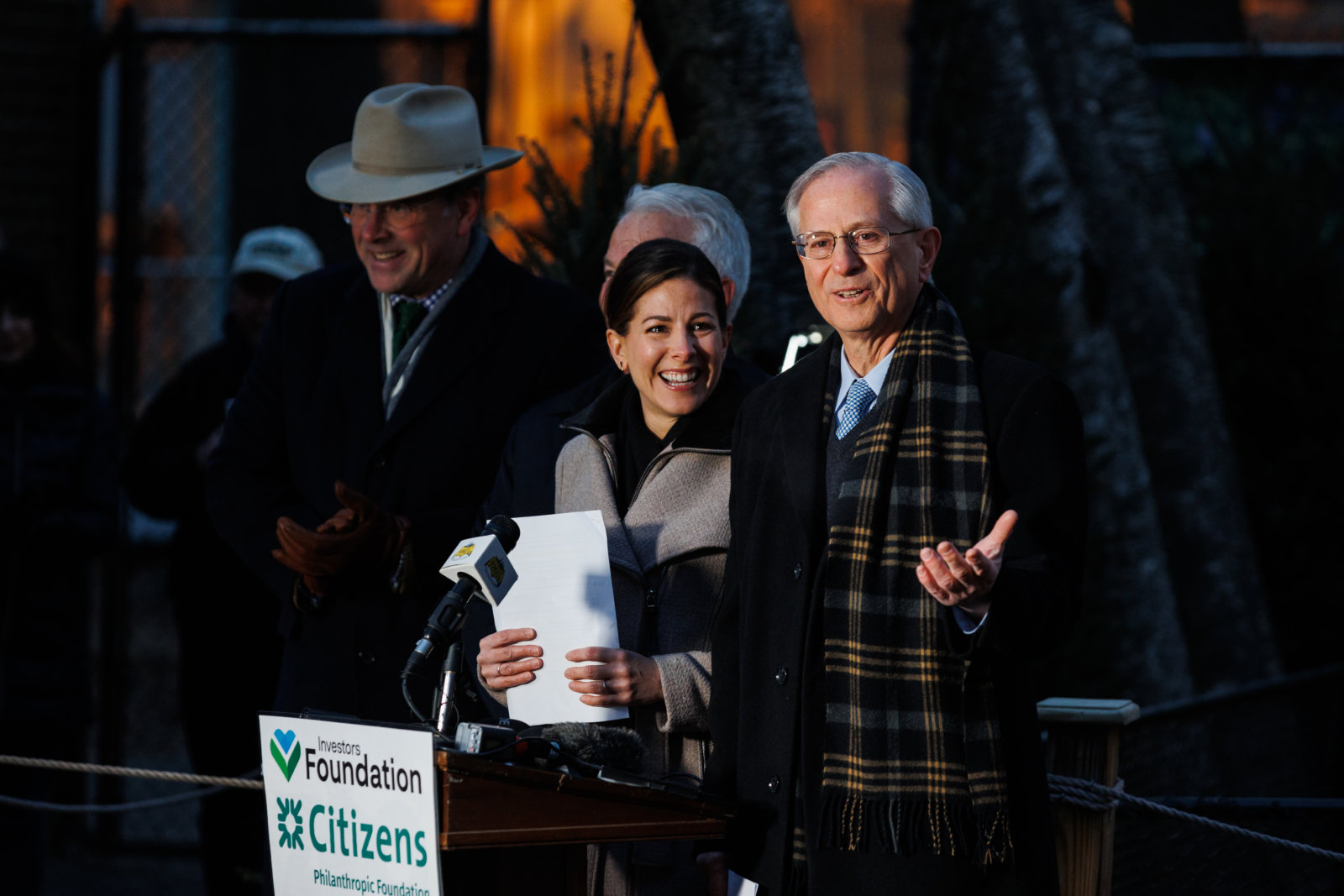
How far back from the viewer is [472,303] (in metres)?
3.92

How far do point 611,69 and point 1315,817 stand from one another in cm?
311

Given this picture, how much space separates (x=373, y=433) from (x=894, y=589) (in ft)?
5.11

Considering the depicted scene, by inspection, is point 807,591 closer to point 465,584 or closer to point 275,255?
point 465,584

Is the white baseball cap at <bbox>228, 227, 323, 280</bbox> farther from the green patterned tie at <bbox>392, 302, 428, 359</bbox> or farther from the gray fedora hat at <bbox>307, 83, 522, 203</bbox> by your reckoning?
→ the green patterned tie at <bbox>392, 302, 428, 359</bbox>

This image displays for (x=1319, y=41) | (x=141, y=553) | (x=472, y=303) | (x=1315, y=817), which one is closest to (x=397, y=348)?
(x=472, y=303)

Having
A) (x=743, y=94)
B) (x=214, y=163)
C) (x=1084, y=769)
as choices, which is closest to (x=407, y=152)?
(x=1084, y=769)

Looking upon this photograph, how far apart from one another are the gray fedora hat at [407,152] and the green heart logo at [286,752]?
1.51m

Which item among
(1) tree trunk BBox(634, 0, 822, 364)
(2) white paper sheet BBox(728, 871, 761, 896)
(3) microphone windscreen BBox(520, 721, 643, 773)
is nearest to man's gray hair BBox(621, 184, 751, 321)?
(3) microphone windscreen BBox(520, 721, 643, 773)

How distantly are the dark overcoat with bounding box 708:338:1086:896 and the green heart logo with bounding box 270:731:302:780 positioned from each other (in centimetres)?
75

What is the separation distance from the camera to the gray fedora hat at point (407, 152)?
12.9ft

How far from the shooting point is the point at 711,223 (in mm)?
3900

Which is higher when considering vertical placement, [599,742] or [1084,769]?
[599,742]

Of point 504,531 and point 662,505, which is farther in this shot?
point 662,505

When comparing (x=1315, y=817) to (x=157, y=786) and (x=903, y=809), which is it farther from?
(x=157, y=786)
